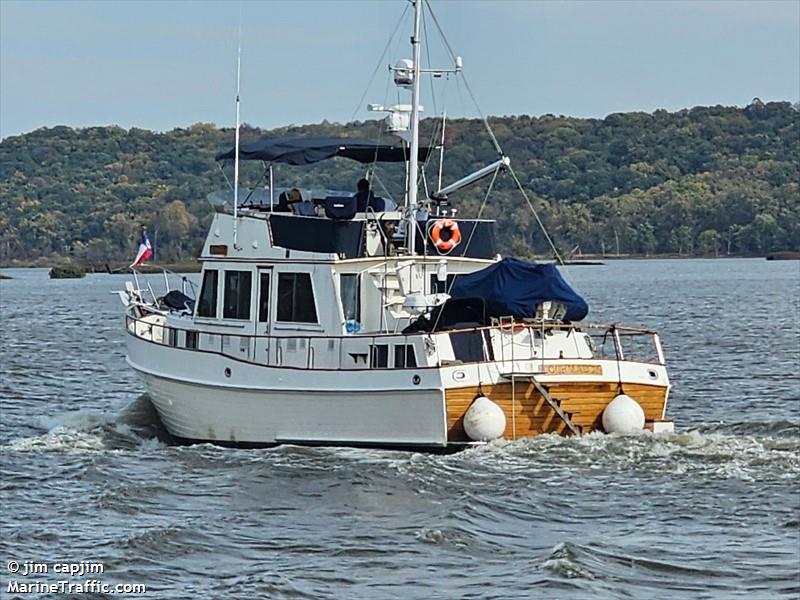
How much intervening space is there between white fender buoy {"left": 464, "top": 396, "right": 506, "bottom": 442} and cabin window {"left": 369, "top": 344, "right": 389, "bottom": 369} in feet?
5.15

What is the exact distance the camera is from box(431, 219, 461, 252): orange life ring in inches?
1008

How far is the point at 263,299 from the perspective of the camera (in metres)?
25.7

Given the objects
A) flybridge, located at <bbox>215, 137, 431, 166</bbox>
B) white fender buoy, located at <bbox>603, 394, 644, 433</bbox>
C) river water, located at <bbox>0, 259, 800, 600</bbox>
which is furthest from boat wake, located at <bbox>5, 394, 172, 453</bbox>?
white fender buoy, located at <bbox>603, 394, 644, 433</bbox>

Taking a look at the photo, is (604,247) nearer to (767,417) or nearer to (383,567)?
(767,417)

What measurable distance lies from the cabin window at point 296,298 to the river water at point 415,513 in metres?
2.34

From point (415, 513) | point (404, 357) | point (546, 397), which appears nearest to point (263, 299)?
point (404, 357)

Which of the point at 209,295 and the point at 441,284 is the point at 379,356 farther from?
the point at 209,295

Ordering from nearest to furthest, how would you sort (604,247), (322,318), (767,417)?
(322,318), (767,417), (604,247)

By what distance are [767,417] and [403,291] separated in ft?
27.7

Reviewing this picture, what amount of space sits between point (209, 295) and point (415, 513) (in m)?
7.82

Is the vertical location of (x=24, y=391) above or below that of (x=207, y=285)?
below

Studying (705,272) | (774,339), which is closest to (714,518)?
(774,339)

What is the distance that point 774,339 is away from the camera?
50.6 metres

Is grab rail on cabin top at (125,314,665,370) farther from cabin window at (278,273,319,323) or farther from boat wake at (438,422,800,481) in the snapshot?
boat wake at (438,422,800,481)
